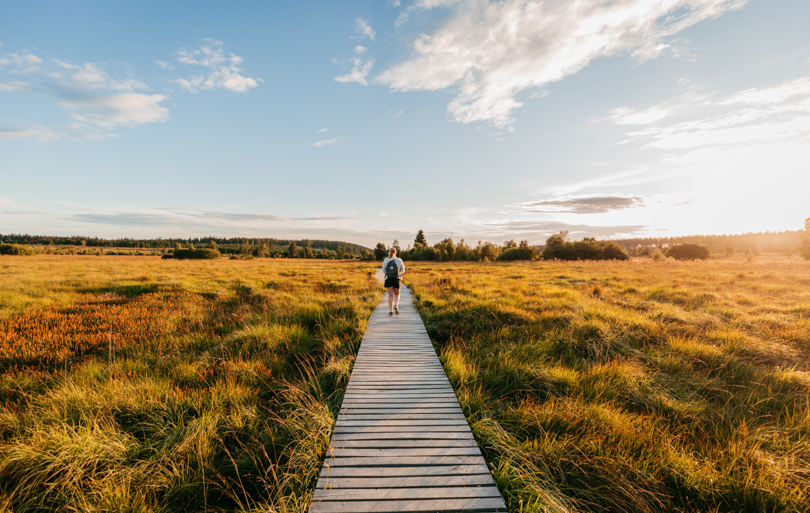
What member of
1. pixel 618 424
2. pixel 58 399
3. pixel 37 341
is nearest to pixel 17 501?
pixel 58 399

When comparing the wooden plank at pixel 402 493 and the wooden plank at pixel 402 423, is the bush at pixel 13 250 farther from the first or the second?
the wooden plank at pixel 402 493

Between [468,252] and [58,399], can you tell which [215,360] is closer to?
[58,399]

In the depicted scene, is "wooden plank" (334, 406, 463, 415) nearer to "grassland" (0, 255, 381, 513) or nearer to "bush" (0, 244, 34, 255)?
"grassland" (0, 255, 381, 513)

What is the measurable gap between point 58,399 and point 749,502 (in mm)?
9872

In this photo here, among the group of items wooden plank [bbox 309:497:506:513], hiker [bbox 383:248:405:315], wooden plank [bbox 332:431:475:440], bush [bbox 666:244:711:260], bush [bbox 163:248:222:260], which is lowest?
bush [bbox 163:248:222:260]

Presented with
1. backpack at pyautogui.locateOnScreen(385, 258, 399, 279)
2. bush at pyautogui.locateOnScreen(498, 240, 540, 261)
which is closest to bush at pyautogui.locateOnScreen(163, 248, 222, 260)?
bush at pyautogui.locateOnScreen(498, 240, 540, 261)

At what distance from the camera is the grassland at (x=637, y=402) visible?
3346 millimetres

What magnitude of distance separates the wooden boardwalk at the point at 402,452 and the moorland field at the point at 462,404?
27 centimetres

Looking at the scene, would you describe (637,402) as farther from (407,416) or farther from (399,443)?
(399,443)

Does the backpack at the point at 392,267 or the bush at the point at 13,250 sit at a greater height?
the backpack at the point at 392,267

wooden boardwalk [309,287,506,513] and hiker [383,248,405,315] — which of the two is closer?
wooden boardwalk [309,287,506,513]

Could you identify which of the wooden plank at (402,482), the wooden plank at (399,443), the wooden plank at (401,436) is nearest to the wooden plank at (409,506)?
the wooden plank at (402,482)

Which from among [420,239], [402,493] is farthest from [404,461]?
[420,239]

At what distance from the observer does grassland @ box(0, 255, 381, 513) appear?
10.5 ft
